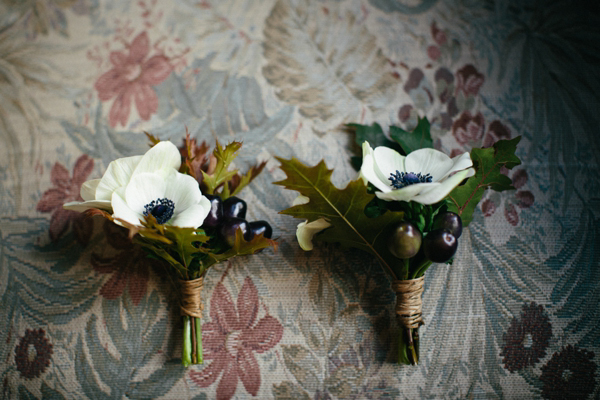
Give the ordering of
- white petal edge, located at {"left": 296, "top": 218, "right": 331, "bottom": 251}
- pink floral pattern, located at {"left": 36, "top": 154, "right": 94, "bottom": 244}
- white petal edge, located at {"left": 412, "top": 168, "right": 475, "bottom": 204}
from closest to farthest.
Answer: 1. white petal edge, located at {"left": 412, "top": 168, "right": 475, "bottom": 204}
2. white petal edge, located at {"left": 296, "top": 218, "right": 331, "bottom": 251}
3. pink floral pattern, located at {"left": 36, "top": 154, "right": 94, "bottom": 244}

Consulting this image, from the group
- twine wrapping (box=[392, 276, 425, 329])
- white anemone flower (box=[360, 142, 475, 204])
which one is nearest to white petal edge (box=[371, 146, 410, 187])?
white anemone flower (box=[360, 142, 475, 204])

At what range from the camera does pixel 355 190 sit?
0.65m

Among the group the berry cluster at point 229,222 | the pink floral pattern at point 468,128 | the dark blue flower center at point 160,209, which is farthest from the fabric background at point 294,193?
the dark blue flower center at point 160,209

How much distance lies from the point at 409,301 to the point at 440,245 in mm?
168

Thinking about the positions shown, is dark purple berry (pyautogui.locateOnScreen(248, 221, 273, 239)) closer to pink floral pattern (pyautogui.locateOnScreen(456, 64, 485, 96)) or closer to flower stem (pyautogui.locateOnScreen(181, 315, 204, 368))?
flower stem (pyautogui.locateOnScreen(181, 315, 204, 368))

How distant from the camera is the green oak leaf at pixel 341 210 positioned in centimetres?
64

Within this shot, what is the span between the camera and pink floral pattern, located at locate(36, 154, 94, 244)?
845 mm

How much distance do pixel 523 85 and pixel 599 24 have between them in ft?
0.83

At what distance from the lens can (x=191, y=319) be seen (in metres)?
0.76

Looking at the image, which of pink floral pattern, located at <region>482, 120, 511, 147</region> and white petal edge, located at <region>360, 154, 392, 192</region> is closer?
white petal edge, located at <region>360, 154, 392, 192</region>

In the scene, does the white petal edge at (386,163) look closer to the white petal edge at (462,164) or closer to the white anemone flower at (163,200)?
the white petal edge at (462,164)

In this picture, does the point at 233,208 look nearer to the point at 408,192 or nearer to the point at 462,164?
the point at 408,192

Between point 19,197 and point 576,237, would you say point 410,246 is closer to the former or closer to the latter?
point 576,237

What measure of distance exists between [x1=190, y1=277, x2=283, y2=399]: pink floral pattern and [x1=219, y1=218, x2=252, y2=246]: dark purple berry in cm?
16
